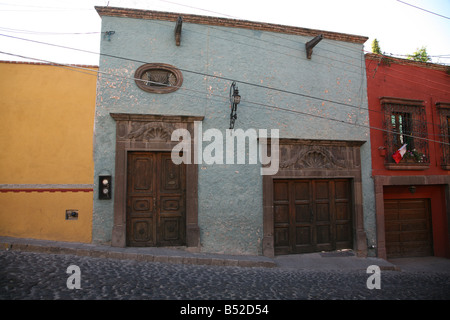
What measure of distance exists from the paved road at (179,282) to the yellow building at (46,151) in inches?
40.9

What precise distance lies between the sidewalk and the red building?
55.1 inches

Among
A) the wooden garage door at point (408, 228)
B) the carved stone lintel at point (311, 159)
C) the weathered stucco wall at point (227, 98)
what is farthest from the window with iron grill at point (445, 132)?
the carved stone lintel at point (311, 159)

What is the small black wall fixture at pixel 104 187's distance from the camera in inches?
251

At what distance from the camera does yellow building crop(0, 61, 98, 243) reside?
627cm

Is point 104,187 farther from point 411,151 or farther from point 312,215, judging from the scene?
point 411,151

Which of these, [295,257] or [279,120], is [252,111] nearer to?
[279,120]

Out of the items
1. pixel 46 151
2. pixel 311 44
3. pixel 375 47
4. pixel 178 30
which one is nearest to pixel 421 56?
pixel 375 47

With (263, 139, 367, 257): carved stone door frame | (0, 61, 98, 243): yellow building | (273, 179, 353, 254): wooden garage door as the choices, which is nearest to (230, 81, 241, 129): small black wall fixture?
(263, 139, 367, 257): carved stone door frame

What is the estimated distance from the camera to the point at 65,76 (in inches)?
261

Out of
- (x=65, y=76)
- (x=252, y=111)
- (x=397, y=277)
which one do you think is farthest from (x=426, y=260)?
(x=65, y=76)

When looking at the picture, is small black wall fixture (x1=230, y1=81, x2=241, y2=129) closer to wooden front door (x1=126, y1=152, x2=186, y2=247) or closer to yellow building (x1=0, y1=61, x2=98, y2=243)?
wooden front door (x1=126, y1=152, x2=186, y2=247)

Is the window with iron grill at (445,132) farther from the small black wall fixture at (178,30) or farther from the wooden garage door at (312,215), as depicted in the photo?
the small black wall fixture at (178,30)

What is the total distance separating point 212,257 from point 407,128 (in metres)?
7.58
